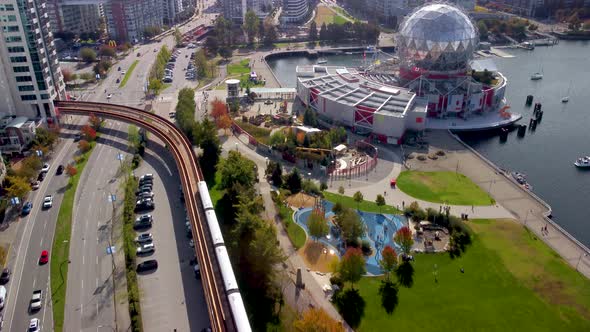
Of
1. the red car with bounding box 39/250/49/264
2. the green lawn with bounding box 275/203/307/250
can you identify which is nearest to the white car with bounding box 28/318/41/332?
the red car with bounding box 39/250/49/264

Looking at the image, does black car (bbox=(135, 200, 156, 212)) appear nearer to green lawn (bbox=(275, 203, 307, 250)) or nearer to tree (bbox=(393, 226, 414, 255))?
green lawn (bbox=(275, 203, 307, 250))

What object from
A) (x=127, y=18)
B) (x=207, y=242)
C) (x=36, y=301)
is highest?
(x=127, y=18)

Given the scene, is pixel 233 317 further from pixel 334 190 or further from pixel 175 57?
pixel 175 57

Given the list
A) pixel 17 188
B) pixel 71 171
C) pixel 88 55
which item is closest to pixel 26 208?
pixel 17 188

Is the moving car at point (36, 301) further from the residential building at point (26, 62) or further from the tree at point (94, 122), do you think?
→ the residential building at point (26, 62)

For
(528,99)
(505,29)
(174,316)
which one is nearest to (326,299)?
(174,316)

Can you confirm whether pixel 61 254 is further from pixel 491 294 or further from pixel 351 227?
pixel 491 294

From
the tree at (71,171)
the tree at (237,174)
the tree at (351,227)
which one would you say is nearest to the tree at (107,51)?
the tree at (71,171)
